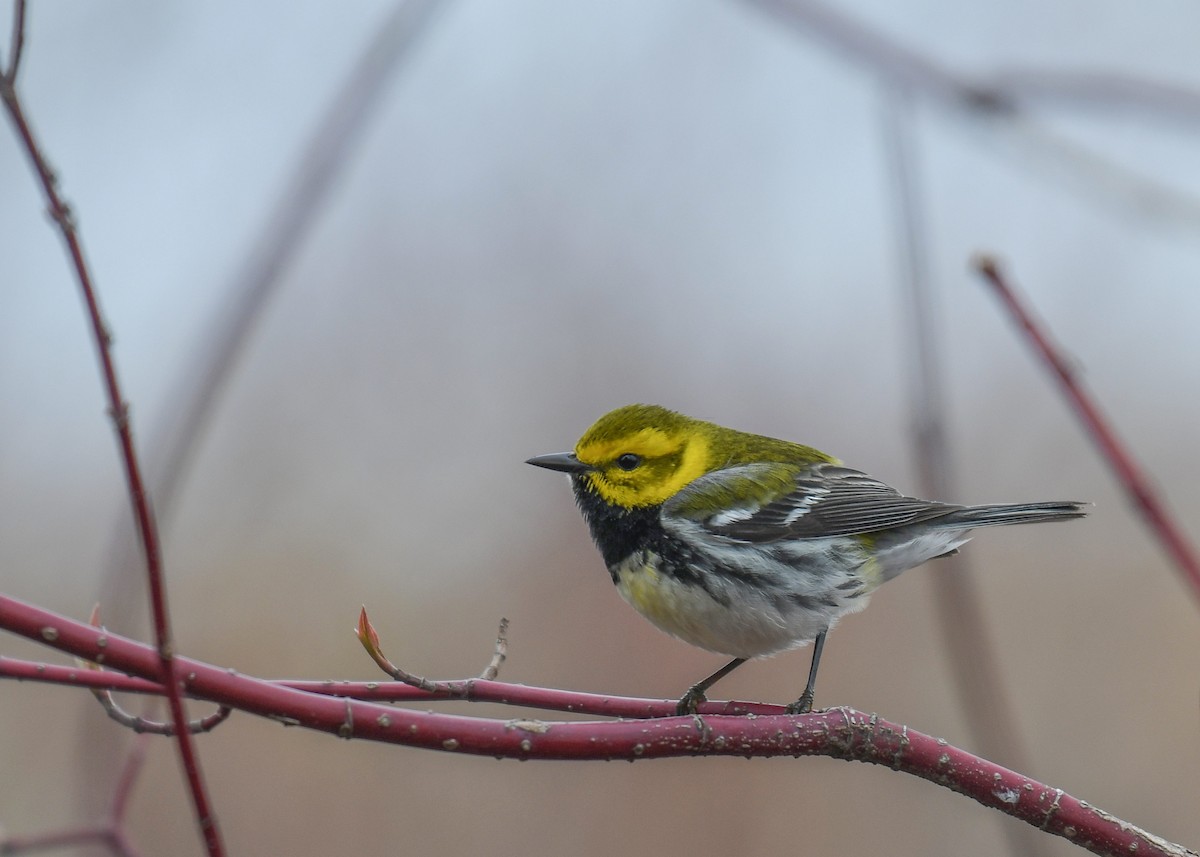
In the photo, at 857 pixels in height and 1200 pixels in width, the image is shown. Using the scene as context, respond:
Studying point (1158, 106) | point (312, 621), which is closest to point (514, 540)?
point (312, 621)

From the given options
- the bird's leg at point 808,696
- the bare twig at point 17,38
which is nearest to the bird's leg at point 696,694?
the bird's leg at point 808,696

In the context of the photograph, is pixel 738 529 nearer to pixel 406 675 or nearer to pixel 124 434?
pixel 406 675

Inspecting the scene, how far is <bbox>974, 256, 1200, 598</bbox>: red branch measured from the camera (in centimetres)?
194

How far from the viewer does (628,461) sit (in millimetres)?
4043

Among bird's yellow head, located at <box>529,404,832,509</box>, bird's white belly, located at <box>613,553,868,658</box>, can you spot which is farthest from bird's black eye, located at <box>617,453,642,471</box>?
bird's white belly, located at <box>613,553,868,658</box>

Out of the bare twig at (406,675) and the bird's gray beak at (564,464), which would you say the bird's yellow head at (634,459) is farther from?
the bare twig at (406,675)

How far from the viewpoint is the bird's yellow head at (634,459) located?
4.00 meters

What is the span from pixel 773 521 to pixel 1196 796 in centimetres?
473

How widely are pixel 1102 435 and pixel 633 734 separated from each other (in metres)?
1.08

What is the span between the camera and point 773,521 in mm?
3998

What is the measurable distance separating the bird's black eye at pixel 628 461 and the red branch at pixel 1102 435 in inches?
76.0

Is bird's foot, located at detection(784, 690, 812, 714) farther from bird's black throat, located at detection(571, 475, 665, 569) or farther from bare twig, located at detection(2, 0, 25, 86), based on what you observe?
bare twig, located at detection(2, 0, 25, 86)

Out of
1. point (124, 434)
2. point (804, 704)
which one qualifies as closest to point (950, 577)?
point (804, 704)

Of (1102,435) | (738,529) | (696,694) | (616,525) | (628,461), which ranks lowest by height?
(696,694)
